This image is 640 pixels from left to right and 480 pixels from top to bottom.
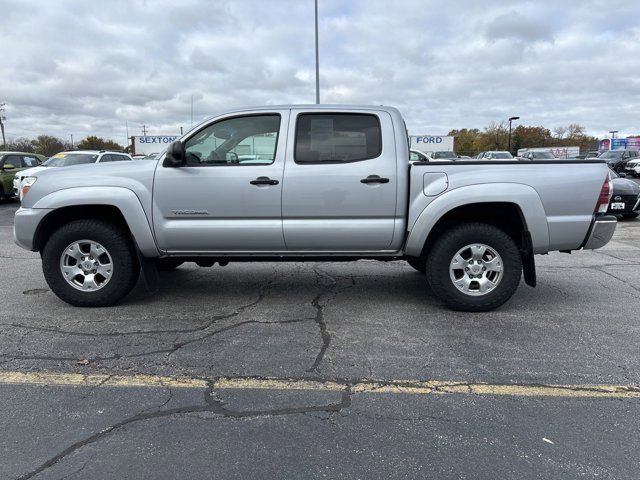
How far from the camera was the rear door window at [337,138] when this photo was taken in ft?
15.5

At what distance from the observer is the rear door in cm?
464

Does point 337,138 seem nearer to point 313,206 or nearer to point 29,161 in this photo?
point 313,206

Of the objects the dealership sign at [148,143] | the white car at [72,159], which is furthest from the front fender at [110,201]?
the dealership sign at [148,143]

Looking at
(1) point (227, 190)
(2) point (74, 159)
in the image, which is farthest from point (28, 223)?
(2) point (74, 159)

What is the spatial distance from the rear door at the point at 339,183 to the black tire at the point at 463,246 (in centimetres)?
53

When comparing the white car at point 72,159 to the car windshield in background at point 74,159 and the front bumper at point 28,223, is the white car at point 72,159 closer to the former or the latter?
the car windshield in background at point 74,159

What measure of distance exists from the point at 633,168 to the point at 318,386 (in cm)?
3409

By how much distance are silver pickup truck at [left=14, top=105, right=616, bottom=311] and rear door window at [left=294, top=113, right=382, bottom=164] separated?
0.4 inches

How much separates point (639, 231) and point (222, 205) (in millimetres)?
9997

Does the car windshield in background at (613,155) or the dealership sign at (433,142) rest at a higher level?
the dealership sign at (433,142)

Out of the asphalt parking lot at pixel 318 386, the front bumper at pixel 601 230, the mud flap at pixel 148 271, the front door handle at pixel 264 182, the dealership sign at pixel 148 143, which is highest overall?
the dealership sign at pixel 148 143

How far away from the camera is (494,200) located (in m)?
4.57

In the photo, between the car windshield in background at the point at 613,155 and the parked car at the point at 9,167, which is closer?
the parked car at the point at 9,167

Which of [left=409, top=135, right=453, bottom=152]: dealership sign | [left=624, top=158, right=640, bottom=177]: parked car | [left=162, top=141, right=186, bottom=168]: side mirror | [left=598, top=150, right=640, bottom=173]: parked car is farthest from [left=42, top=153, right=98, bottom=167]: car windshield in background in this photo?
[left=598, top=150, right=640, bottom=173]: parked car
